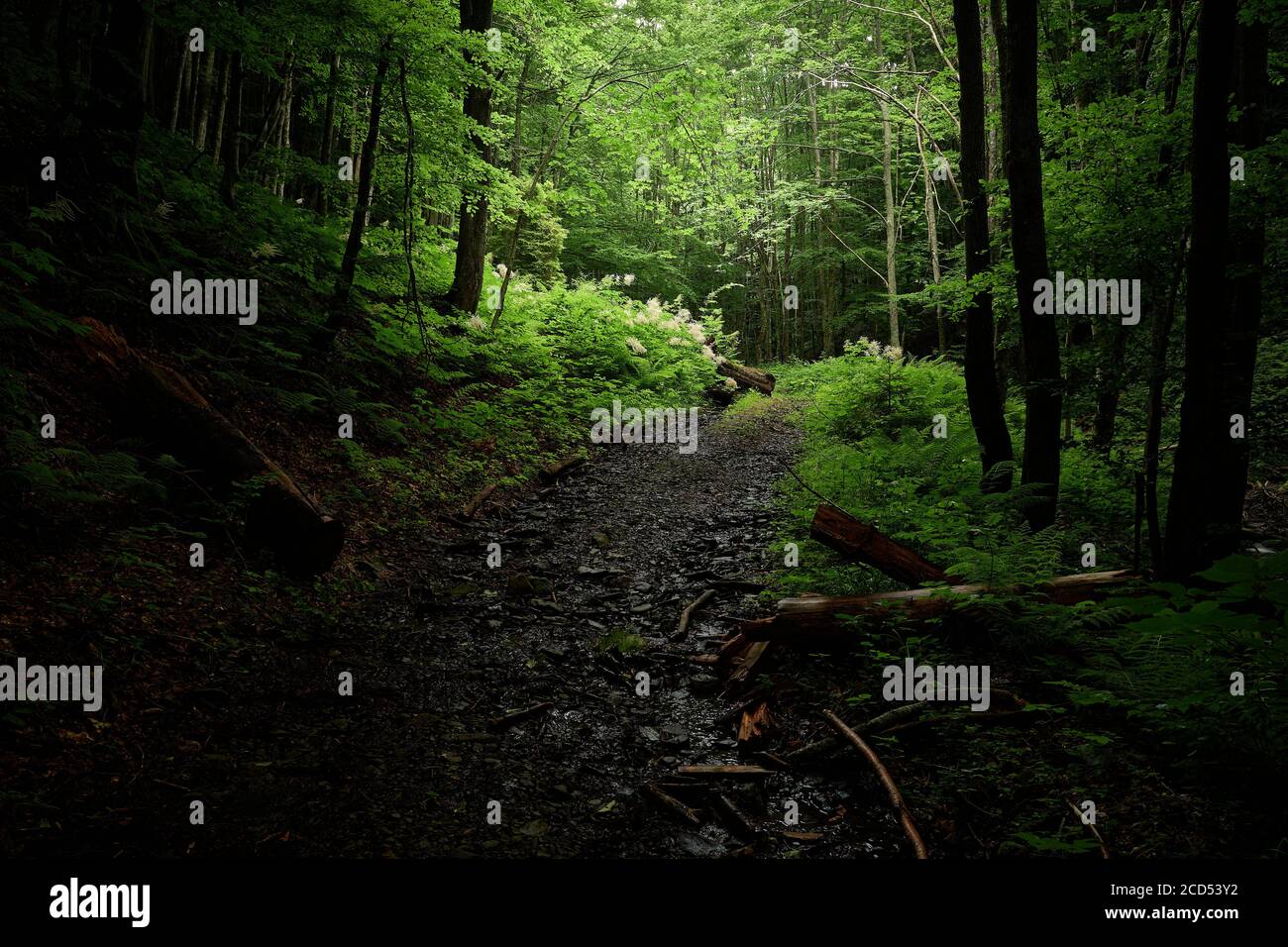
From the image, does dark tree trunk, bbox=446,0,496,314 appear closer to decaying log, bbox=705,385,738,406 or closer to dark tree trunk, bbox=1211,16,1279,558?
decaying log, bbox=705,385,738,406

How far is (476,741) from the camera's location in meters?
4.42

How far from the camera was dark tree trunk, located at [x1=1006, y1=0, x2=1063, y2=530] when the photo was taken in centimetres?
746

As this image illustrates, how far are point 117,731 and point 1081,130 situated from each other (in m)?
11.2

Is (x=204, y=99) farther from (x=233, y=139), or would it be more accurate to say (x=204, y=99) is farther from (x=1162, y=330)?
(x=1162, y=330)

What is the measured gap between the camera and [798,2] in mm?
18250

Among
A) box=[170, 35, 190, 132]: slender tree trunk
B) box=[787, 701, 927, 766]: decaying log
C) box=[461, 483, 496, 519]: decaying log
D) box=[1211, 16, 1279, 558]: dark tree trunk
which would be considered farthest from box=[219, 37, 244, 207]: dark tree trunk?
box=[1211, 16, 1279, 558]: dark tree trunk

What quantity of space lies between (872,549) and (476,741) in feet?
12.8

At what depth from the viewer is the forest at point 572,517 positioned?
3.59 m

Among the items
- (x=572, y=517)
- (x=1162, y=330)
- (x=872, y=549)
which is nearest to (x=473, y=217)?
(x=572, y=517)

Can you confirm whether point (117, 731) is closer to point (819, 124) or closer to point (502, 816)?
point (502, 816)

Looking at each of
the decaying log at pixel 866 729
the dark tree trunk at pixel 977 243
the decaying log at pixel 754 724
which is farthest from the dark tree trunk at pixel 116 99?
the dark tree trunk at pixel 977 243

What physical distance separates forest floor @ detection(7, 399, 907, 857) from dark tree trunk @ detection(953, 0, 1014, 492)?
4.10m

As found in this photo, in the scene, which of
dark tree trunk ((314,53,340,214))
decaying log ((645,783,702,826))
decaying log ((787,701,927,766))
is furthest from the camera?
dark tree trunk ((314,53,340,214))

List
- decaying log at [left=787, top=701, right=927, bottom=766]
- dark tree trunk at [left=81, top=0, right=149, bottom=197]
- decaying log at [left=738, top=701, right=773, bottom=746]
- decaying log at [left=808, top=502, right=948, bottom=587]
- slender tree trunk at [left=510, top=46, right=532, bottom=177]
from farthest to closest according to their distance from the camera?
slender tree trunk at [left=510, top=46, right=532, bottom=177], dark tree trunk at [left=81, top=0, right=149, bottom=197], decaying log at [left=808, top=502, right=948, bottom=587], decaying log at [left=738, top=701, right=773, bottom=746], decaying log at [left=787, top=701, right=927, bottom=766]
